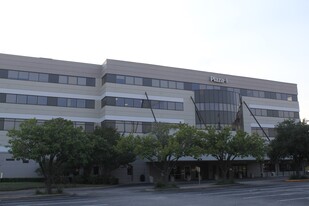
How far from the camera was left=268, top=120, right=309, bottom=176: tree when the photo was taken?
45656 millimetres

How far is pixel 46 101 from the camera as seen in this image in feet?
169

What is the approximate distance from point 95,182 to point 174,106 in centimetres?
1898

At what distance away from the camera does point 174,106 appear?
5800 cm

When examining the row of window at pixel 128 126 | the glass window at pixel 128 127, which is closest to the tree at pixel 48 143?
the row of window at pixel 128 126

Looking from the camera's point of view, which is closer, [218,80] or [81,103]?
[81,103]

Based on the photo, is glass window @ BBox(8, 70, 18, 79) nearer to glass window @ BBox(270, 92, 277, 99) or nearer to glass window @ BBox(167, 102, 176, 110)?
glass window @ BBox(167, 102, 176, 110)

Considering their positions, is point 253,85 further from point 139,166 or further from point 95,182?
point 95,182

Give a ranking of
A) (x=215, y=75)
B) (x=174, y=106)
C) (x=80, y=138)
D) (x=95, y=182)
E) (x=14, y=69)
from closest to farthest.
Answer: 1. (x=80, y=138)
2. (x=95, y=182)
3. (x=14, y=69)
4. (x=174, y=106)
5. (x=215, y=75)

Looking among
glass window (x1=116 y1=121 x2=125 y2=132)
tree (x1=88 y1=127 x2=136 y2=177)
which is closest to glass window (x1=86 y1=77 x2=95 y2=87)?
glass window (x1=116 y1=121 x2=125 y2=132)

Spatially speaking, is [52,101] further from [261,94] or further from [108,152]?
[261,94]

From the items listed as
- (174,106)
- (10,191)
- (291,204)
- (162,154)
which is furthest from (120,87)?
(291,204)

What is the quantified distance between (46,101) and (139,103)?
13357 millimetres

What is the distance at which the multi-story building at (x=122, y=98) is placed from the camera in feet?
165

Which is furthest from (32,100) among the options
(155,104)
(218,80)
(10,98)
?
(218,80)
